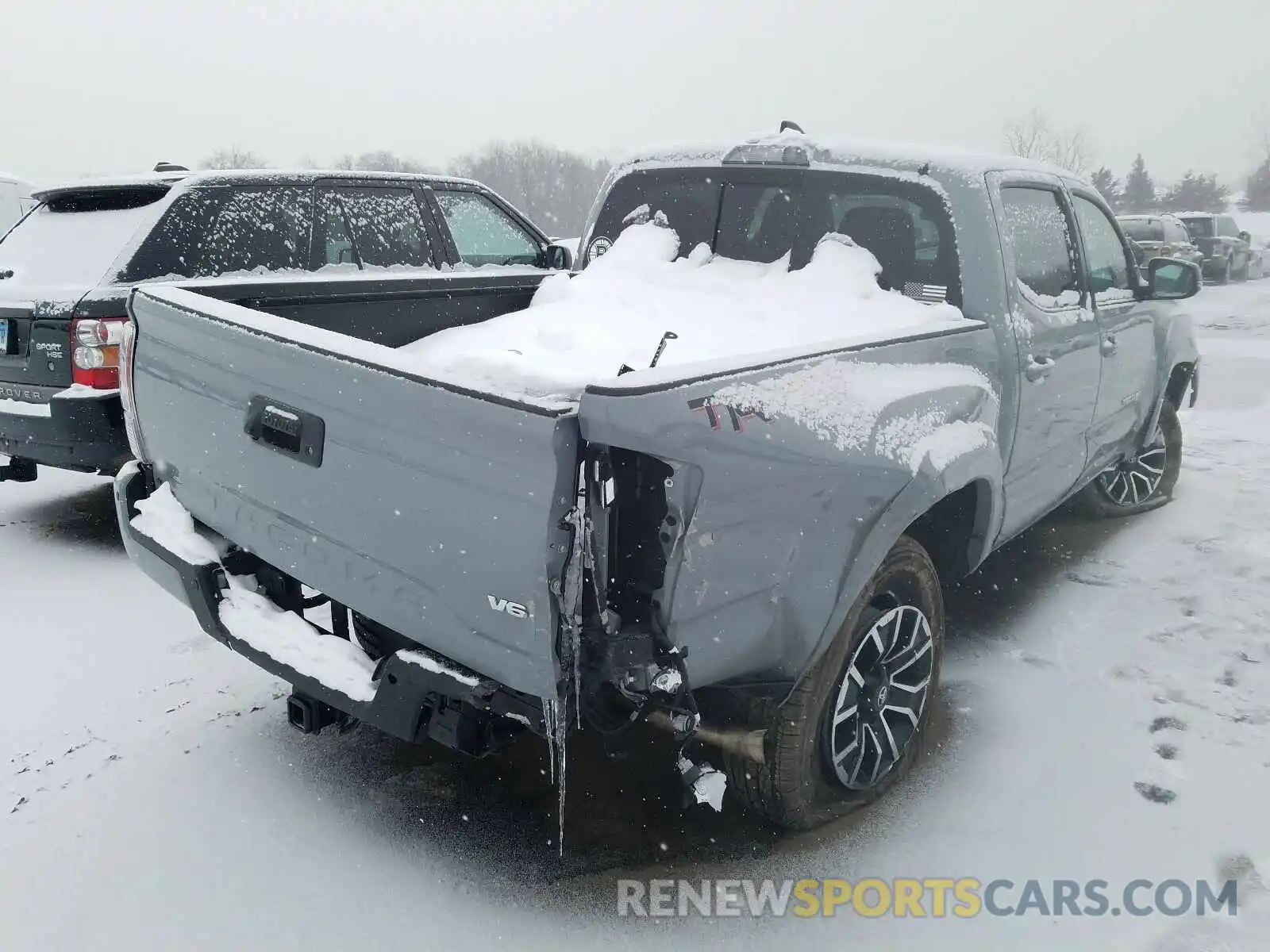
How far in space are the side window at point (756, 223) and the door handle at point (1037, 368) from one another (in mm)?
1017

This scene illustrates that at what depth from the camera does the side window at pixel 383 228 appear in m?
5.89

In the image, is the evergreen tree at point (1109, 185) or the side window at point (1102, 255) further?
the evergreen tree at point (1109, 185)

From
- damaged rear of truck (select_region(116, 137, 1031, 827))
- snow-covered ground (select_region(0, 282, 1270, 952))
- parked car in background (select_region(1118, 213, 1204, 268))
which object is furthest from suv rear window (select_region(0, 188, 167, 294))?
parked car in background (select_region(1118, 213, 1204, 268))

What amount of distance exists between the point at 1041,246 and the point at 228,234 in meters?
4.17

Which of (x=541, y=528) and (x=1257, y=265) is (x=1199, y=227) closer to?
(x=1257, y=265)

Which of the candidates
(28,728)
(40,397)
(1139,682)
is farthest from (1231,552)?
(40,397)

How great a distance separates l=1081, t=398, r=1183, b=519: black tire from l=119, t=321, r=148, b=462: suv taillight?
192 inches

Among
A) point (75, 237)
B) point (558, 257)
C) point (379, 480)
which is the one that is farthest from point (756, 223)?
point (75, 237)

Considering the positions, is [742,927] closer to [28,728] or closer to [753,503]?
[753,503]

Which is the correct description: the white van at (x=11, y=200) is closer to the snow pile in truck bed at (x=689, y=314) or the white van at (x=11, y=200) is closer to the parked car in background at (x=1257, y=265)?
the snow pile in truck bed at (x=689, y=314)

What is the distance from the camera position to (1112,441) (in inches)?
182

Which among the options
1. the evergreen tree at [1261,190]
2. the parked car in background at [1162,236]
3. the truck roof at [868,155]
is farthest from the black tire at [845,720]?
the evergreen tree at [1261,190]

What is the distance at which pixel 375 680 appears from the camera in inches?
89.1

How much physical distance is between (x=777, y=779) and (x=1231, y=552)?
372cm
